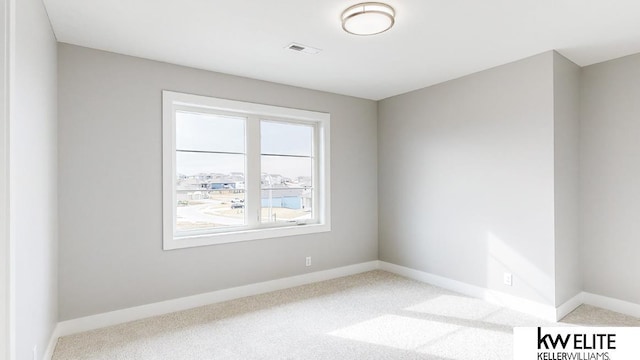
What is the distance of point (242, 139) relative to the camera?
4.08m

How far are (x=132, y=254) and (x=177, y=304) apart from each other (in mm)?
665

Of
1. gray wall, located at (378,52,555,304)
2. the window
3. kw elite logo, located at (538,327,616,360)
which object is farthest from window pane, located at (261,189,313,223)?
kw elite logo, located at (538,327,616,360)

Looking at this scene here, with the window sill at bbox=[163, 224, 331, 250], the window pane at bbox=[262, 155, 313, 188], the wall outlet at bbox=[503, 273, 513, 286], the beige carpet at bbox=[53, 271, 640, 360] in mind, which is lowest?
the beige carpet at bbox=[53, 271, 640, 360]

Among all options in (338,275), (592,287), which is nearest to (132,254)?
(338,275)

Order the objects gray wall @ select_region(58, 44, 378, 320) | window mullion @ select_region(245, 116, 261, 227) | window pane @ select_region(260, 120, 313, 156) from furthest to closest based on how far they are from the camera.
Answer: window pane @ select_region(260, 120, 313, 156), window mullion @ select_region(245, 116, 261, 227), gray wall @ select_region(58, 44, 378, 320)

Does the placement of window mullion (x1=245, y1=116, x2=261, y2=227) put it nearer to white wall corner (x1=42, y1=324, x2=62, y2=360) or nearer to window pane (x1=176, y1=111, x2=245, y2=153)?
window pane (x1=176, y1=111, x2=245, y2=153)

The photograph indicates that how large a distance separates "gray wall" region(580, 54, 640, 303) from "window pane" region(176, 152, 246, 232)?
367cm

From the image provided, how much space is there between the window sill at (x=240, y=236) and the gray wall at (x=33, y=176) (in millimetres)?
996

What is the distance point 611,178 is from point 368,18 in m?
2.91

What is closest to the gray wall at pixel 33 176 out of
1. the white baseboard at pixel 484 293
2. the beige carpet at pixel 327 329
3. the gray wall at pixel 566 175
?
the beige carpet at pixel 327 329

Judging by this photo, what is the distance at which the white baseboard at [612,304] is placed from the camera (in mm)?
3234

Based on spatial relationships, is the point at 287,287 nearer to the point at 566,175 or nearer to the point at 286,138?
the point at 286,138

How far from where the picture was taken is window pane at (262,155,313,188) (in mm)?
A: 4281

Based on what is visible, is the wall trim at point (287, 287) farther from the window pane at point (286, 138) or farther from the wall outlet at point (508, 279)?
the window pane at point (286, 138)
